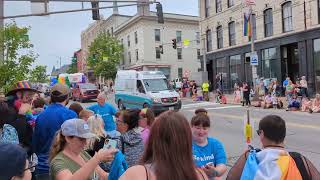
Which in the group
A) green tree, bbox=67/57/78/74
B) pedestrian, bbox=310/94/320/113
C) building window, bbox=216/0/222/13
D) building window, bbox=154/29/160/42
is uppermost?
building window, bbox=216/0/222/13

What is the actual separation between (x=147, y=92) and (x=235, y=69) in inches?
683

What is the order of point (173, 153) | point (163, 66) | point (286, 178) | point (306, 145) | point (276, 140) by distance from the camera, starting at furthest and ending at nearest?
point (163, 66) → point (306, 145) → point (276, 140) → point (286, 178) → point (173, 153)

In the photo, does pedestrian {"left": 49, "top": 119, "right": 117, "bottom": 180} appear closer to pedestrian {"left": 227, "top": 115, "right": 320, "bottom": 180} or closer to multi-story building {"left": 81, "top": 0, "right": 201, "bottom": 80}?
pedestrian {"left": 227, "top": 115, "right": 320, "bottom": 180}

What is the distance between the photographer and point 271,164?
10.4 feet

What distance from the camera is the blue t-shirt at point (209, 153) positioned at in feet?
15.0

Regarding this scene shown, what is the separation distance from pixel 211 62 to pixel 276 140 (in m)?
40.8

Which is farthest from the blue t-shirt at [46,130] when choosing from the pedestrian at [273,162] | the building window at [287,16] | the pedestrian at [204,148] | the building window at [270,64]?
the building window at [270,64]

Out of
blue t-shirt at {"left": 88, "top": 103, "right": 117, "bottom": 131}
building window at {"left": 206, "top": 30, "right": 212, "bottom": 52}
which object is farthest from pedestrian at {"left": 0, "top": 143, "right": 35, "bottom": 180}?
building window at {"left": 206, "top": 30, "right": 212, "bottom": 52}

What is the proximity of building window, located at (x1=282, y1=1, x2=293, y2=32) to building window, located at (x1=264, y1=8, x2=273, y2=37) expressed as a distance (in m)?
1.53

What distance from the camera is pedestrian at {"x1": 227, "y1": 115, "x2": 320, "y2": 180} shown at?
317cm

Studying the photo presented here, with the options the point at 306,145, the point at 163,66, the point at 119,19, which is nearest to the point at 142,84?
the point at 306,145

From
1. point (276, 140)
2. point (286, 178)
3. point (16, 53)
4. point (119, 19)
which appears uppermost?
point (119, 19)

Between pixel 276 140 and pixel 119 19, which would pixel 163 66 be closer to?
pixel 119 19

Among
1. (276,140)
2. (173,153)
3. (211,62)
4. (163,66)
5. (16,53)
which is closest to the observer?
(173,153)
